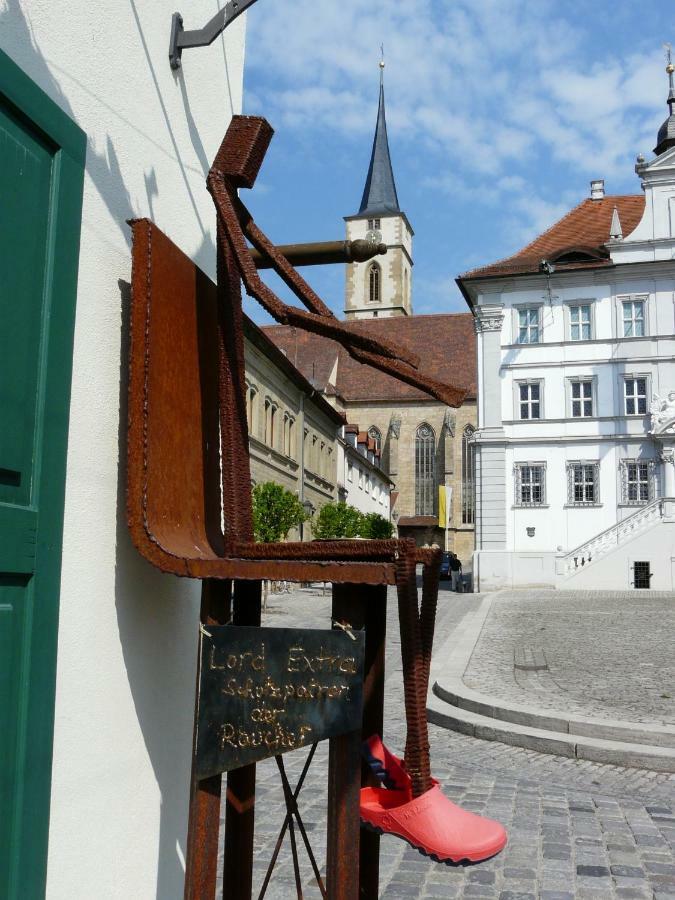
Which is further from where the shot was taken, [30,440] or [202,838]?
[202,838]

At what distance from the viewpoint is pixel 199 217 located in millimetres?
2855

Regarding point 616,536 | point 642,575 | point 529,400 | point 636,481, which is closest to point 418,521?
point 529,400

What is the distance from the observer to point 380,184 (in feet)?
274

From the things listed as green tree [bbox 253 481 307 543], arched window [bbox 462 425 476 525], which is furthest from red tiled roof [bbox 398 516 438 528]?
green tree [bbox 253 481 307 543]

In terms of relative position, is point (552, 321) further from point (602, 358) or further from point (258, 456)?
point (258, 456)

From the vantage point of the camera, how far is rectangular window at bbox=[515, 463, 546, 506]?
33406 millimetres

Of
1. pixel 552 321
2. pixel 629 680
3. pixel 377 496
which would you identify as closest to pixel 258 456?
pixel 552 321

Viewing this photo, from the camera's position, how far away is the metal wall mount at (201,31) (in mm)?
2422

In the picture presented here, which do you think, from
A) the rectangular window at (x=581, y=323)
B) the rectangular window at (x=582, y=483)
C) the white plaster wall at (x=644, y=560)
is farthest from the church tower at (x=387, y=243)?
the white plaster wall at (x=644, y=560)

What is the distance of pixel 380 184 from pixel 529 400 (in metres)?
54.8

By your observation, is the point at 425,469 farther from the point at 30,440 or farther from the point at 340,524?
the point at 30,440

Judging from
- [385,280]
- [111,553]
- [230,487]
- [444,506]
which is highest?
[385,280]

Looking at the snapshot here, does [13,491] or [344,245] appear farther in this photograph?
[344,245]

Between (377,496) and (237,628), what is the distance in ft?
196
